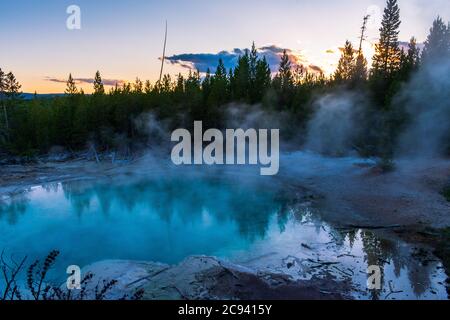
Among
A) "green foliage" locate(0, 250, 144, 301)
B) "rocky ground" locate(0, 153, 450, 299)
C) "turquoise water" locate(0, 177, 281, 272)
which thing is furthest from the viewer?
"turquoise water" locate(0, 177, 281, 272)

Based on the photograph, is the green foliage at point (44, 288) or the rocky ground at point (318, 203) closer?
the green foliage at point (44, 288)

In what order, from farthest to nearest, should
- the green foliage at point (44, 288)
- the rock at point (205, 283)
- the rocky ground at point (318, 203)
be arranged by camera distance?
the rocky ground at point (318, 203) < the rock at point (205, 283) < the green foliage at point (44, 288)

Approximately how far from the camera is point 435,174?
71.4ft

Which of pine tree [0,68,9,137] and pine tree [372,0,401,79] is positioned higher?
pine tree [372,0,401,79]

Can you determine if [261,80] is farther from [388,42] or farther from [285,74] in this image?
[388,42]

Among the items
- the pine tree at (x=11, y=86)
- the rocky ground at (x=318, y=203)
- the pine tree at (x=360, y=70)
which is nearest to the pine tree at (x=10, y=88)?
the pine tree at (x=11, y=86)

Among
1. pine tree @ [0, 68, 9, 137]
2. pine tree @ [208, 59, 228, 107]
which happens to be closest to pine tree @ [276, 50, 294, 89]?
pine tree @ [208, 59, 228, 107]

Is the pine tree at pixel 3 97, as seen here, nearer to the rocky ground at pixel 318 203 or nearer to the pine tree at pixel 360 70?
the rocky ground at pixel 318 203

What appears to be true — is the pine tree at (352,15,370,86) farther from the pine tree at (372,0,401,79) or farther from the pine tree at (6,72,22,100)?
the pine tree at (6,72,22,100)

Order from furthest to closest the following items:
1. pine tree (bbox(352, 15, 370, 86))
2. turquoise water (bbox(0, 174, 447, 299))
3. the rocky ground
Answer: pine tree (bbox(352, 15, 370, 86)), turquoise water (bbox(0, 174, 447, 299)), the rocky ground

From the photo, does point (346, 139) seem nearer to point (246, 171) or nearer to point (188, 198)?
point (246, 171)

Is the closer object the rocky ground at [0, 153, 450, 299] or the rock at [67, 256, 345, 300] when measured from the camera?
the rock at [67, 256, 345, 300]

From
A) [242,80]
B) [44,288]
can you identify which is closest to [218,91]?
[242,80]
